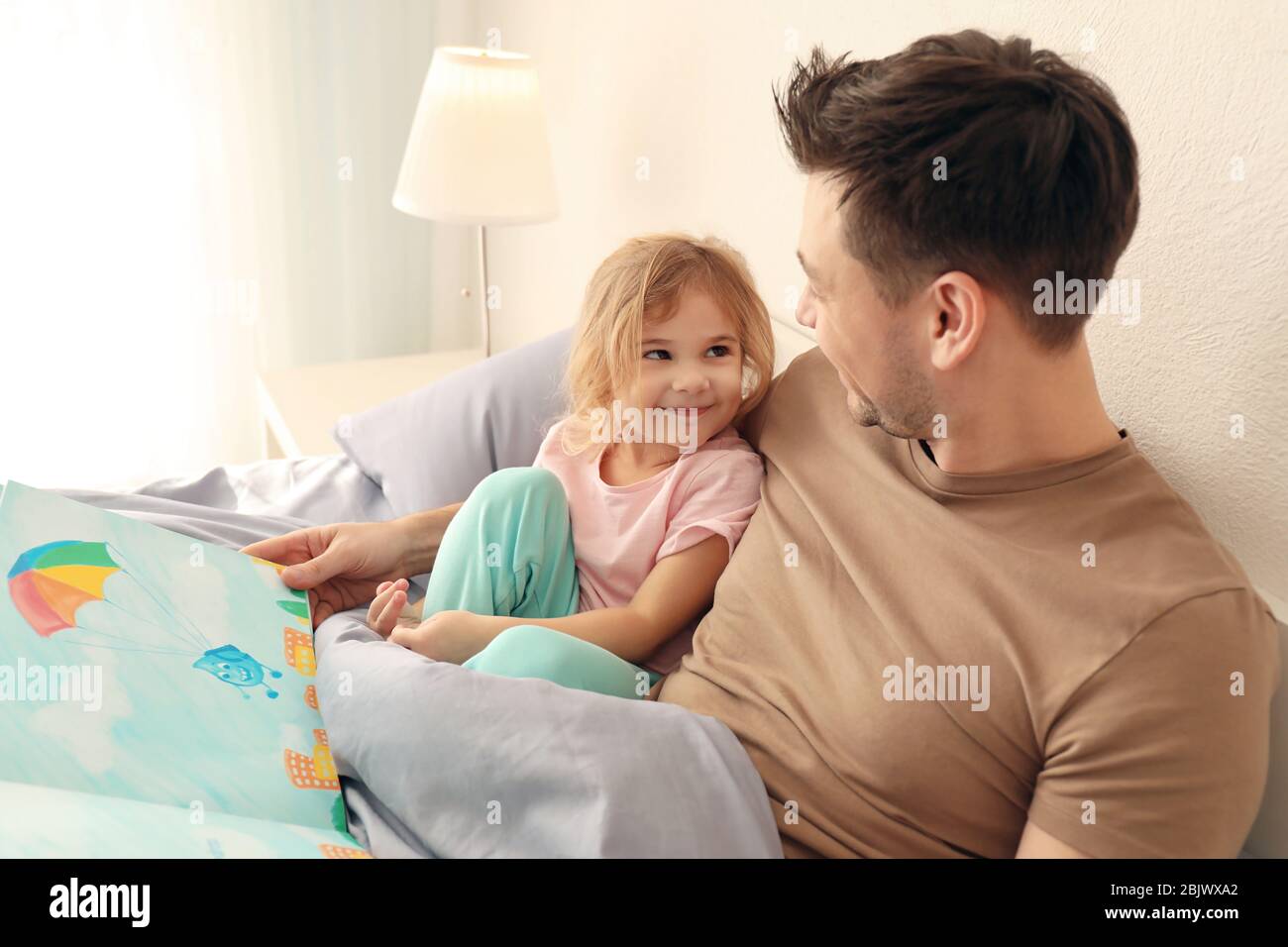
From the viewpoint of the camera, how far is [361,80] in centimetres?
262

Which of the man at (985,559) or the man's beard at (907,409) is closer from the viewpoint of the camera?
the man at (985,559)

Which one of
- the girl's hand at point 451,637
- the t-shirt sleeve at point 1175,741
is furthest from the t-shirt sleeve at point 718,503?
the t-shirt sleeve at point 1175,741

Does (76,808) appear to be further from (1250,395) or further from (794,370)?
(1250,395)

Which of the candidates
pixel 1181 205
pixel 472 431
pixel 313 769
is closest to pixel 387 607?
pixel 313 769

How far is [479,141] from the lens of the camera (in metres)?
2.04

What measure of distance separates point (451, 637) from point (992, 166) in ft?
2.11

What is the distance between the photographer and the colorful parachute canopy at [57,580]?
3.18 feet

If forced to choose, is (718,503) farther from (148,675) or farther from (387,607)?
(148,675)

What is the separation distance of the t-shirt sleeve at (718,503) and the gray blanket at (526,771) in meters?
0.27

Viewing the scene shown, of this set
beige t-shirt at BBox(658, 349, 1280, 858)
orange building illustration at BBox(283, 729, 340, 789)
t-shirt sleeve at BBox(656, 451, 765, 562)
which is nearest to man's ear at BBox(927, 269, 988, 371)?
beige t-shirt at BBox(658, 349, 1280, 858)

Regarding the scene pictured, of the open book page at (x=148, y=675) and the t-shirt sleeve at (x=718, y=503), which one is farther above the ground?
the t-shirt sleeve at (x=718, y=503)

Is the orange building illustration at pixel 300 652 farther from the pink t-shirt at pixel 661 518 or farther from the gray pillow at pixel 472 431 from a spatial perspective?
the gray pillow at pixel 472 431

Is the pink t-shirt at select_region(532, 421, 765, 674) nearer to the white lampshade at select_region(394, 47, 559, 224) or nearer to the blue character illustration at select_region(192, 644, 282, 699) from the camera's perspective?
the blue character illustration at select_region(192, 644, 282, 699)

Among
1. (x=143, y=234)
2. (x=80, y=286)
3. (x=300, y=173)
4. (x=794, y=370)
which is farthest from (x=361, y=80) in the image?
(x=794, y=370)
